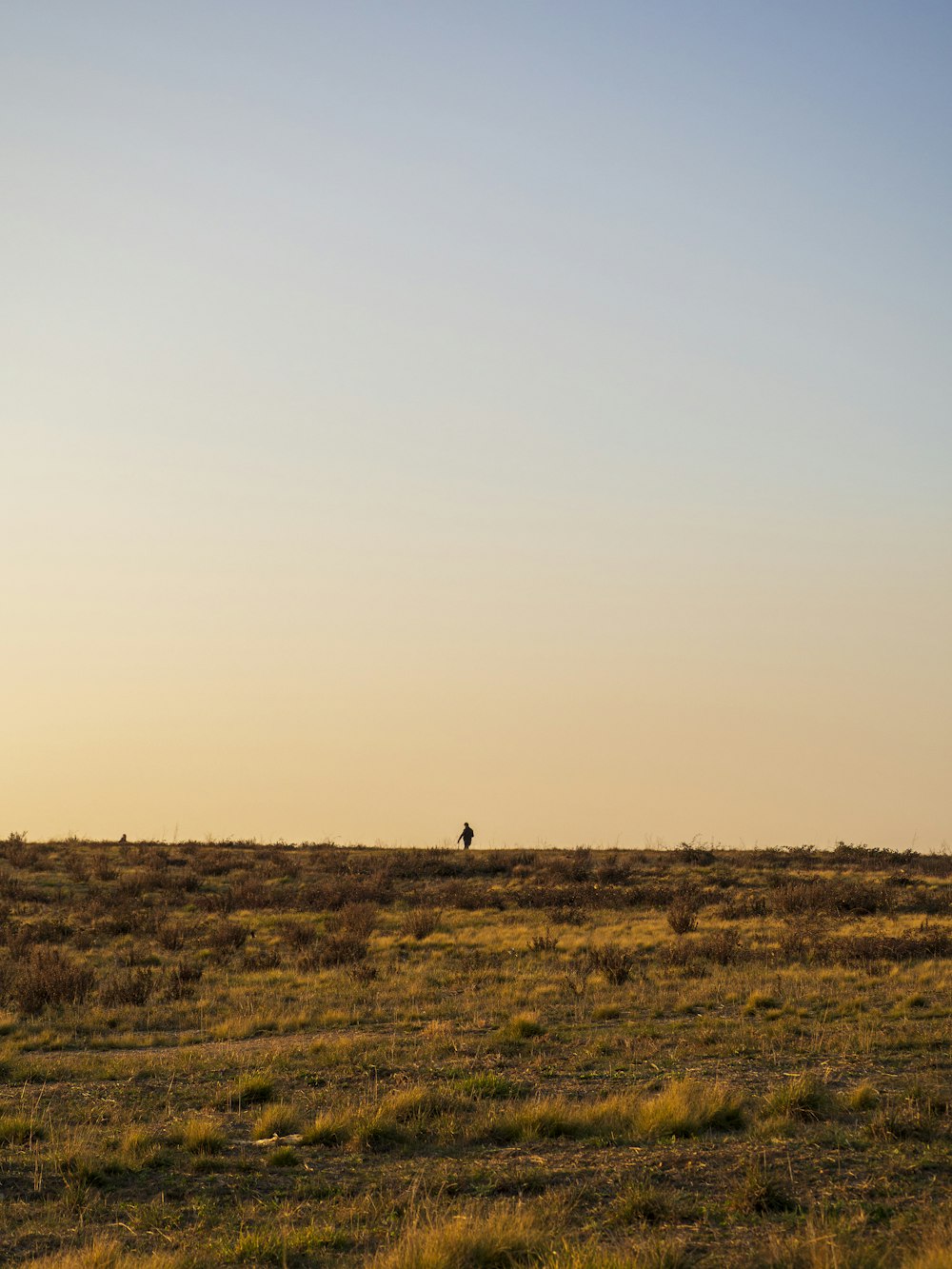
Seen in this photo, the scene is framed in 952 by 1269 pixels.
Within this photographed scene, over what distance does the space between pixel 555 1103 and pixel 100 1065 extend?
6.68 m

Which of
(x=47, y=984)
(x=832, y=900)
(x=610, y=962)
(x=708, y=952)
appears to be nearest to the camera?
(x=47, y=984)

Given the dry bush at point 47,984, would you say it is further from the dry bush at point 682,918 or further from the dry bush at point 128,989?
the dry bush at point 682,918

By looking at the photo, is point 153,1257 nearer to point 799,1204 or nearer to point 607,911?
point 799,1204

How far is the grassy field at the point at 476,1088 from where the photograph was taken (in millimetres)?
7355

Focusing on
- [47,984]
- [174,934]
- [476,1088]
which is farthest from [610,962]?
[174,934]

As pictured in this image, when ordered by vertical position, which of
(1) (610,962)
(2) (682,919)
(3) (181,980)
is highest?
(2) (682,919)

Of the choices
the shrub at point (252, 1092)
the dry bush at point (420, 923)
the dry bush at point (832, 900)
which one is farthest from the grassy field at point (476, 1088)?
the dry bush at point (832, 900)

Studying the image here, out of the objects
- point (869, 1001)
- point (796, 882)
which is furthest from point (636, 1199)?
point (796, 882)

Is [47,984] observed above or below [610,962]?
below

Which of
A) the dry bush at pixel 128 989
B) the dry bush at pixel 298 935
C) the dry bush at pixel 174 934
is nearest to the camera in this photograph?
the dry bush at pixel 128 989

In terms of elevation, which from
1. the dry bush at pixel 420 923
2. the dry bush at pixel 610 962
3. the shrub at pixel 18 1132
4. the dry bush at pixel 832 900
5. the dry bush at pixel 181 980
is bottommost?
the dry bush at pixel 181 980

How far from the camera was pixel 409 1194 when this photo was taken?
8.15 metres

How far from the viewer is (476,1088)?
11.6 meters

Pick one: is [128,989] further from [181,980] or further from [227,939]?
[227,939]
